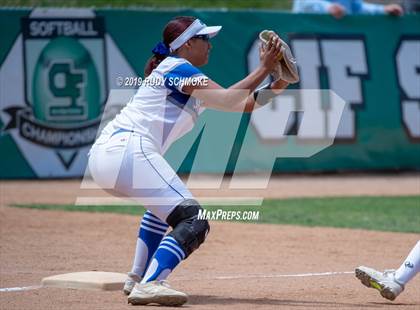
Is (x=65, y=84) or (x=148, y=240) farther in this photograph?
(x=65, y=84)

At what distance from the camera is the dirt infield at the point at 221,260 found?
6930 millimetres

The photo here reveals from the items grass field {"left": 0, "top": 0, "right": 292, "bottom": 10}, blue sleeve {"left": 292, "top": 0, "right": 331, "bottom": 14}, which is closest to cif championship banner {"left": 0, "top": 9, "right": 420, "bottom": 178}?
blue sleeve {"left": 292, "top": 0, "right": 331, "bottom": 14}

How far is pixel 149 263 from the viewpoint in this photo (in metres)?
7.09

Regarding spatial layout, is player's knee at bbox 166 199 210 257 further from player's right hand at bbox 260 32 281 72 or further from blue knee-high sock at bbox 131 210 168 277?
player's right hand at bbox 260 32 281 72

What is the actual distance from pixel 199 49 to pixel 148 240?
1446 mm

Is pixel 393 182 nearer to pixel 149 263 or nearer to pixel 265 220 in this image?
pixel 265 220

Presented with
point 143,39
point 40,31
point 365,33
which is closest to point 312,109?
point 365,33

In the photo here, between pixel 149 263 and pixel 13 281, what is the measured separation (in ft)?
4.47

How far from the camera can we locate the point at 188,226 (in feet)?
21.3

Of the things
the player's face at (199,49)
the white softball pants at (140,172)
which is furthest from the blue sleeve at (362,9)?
the white softball pants at (140,172)

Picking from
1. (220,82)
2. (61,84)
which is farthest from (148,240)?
(220,82)

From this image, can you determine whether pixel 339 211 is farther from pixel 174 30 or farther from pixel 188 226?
pixel 188 226

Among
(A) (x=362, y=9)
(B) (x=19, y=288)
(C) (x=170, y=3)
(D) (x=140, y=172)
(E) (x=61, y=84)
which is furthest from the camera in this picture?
(C) (x=170, y=3)

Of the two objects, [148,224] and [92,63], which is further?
[92,63]
